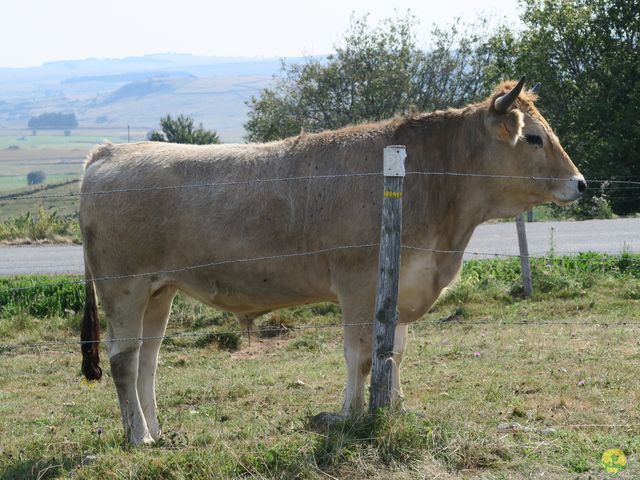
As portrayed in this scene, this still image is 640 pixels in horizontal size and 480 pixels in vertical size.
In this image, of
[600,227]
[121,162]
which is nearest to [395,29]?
[600,227]

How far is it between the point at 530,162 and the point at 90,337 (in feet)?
13.6

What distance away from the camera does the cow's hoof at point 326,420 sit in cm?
624

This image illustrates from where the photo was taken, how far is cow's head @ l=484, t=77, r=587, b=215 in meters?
7.44

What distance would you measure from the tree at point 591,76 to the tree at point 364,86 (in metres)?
6.31

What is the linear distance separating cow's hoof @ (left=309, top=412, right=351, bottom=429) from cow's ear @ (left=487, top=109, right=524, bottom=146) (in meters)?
2.71

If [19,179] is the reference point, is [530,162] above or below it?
above

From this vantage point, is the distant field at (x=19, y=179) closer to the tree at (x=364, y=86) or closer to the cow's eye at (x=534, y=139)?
the tree at (x=364, y=86)

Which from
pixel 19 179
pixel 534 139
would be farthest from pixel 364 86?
pixel 19 179

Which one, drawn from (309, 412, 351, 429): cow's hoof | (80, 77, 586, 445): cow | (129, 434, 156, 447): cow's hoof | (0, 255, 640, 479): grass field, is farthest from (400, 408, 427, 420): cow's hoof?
(129, 434, 156, 447): cow's hoof

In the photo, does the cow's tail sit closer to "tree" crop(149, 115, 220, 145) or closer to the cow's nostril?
the cow's nostril

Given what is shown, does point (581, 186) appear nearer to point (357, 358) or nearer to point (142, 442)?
point (357, 358)

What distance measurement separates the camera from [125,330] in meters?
7.52

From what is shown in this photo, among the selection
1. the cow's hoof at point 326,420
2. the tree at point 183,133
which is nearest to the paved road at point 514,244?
the cow's hoof at point 326,420

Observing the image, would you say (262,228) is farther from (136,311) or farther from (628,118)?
(628,118)
